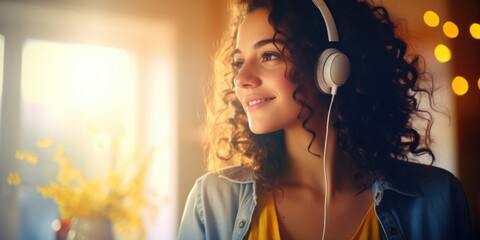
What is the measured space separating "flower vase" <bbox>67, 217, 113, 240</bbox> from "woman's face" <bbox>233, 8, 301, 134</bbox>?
38 centimetres

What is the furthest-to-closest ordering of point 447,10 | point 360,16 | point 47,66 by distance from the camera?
1. point 447,10
2. point 360,16
3. point 47,66

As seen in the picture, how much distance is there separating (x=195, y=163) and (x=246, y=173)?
Result: 0.39 feet

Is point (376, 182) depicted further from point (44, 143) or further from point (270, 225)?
point (44, 143)

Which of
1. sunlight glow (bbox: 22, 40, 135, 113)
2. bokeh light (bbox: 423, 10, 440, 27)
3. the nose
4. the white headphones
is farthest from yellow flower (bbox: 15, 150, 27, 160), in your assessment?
bokeh light (bbox: 423, 10, 440, 27)

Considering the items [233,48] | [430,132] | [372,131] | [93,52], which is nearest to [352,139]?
[372,131]

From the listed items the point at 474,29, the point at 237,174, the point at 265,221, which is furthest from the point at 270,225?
the point at 474,29

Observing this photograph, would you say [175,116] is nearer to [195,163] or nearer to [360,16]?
[195,163]

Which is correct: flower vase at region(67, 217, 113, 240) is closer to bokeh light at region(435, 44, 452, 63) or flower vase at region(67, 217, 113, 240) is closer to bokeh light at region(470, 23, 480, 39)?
bokeh light at region(435, 44, 452, 63)

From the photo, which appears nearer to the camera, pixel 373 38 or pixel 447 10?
pixel 373 38

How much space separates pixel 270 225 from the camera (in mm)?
940

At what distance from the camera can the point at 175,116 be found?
0.96 m

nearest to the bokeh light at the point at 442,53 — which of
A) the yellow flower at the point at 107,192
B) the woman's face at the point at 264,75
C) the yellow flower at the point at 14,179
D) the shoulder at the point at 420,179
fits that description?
the shoulder at the point at 420,179

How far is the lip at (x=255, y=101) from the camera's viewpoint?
3.09ft

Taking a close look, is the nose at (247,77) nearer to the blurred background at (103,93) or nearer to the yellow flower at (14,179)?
the blurred background at (103,93)
